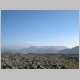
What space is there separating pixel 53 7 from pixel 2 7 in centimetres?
193

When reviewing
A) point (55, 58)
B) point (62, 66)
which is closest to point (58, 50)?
point (55, 58)

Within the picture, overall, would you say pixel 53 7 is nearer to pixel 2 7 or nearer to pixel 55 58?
pixel 2 7

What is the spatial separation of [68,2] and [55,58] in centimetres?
310

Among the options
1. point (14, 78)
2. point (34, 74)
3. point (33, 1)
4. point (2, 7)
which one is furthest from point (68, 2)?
point (14, 78)

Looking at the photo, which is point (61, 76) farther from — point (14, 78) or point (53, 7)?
point (53, 7)

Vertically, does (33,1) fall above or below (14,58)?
above

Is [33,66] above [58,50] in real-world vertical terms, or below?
below

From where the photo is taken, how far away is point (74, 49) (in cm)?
841

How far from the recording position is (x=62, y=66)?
25.2 feet

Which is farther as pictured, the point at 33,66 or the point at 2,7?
the point at 33,66

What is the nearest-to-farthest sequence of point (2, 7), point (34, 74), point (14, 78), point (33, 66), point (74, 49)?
point (14, 78)
point (34, 74)
point (2, 7)
point (33, 66)
point (74, 49)

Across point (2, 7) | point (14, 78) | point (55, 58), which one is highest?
point (2, 7)

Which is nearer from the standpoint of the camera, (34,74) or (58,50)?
(34,74)

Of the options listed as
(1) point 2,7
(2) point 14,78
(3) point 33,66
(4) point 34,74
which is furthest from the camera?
(3) point 33,66
